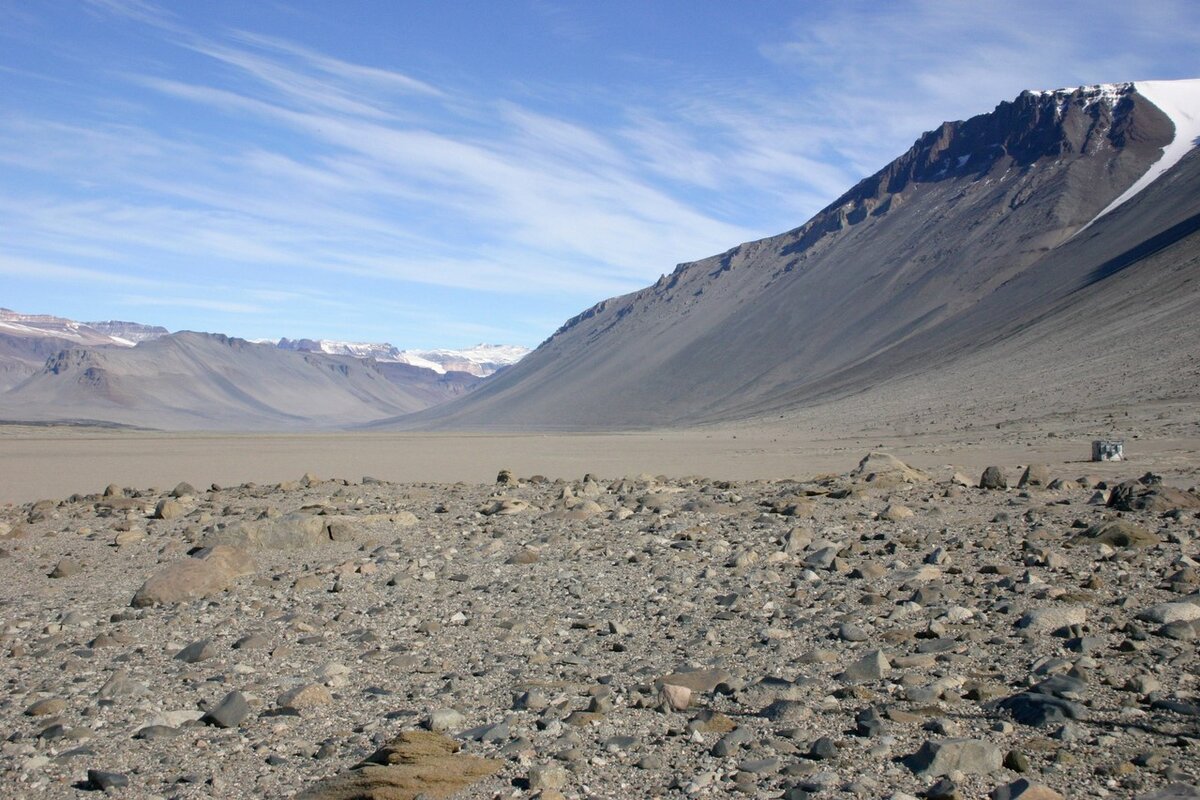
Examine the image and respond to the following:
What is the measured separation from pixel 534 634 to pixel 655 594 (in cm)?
150

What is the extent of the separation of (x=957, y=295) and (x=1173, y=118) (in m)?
48.4

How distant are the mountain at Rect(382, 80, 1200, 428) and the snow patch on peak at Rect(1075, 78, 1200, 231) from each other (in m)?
0.35

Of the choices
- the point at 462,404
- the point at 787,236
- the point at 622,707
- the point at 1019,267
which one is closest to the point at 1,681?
the point at 622,707

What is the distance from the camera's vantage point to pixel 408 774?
4.67 metres

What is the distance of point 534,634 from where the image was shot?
755 cm

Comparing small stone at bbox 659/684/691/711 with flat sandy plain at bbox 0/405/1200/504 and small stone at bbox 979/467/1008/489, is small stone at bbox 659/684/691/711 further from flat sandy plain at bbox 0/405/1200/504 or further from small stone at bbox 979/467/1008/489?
flat sandy plain at bbox 0/405/1200/504

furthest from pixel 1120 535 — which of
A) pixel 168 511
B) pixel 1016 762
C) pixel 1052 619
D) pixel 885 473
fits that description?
pixel 168 511

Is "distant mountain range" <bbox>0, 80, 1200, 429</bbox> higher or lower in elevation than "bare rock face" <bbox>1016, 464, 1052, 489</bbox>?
higher

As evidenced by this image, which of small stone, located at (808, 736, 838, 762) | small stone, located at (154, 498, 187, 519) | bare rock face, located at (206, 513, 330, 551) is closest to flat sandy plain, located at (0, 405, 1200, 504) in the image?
small stone, located at (154, 498, 187, 519)

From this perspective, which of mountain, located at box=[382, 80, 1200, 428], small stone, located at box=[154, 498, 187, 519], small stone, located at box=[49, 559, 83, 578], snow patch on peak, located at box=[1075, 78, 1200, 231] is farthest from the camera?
snow patch on peak, located at box=[1075, 78, 1200, 231]

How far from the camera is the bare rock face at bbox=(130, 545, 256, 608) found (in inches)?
350

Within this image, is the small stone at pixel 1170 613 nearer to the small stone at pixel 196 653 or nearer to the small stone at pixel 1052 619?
the small stone at pixel 1052 619

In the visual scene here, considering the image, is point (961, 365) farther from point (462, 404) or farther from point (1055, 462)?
point (462, 404)

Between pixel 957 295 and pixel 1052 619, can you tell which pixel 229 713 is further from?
pixel 957 295
